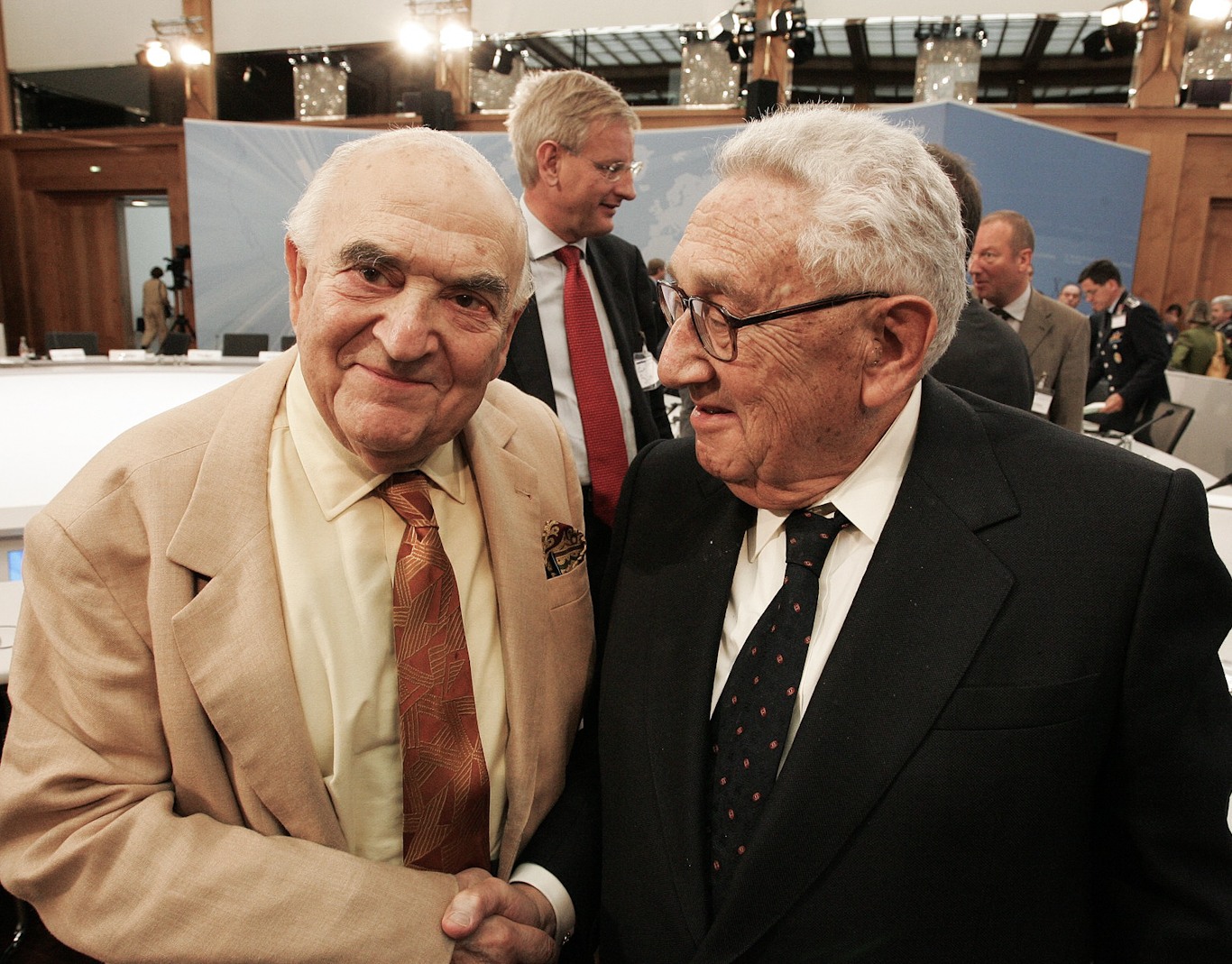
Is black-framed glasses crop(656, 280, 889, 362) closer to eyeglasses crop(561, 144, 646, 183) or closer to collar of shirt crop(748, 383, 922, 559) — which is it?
collar of shirt crop(748, 383, 922, 559)

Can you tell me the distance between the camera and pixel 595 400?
2465 millimetres

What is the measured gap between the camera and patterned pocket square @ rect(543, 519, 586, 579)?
1.36 m

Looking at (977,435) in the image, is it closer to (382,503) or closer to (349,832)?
(382,503)

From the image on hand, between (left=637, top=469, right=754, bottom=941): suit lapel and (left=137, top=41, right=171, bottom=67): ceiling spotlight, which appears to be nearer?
(left=637, top=469, right=754, bottom=941): suit lapel

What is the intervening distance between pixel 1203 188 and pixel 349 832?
40.9 ft

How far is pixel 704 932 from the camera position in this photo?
1053 millimetres

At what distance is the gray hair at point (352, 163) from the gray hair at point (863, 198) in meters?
0.35

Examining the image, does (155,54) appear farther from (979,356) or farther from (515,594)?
(515,594)

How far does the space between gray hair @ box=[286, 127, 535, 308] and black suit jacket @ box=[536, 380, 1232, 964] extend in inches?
29.4

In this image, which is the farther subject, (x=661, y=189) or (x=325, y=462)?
(x=661, y=189)

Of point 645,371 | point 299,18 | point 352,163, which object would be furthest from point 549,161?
point 299,18

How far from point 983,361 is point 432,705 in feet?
5.95

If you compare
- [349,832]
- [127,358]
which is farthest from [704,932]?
[127,358]

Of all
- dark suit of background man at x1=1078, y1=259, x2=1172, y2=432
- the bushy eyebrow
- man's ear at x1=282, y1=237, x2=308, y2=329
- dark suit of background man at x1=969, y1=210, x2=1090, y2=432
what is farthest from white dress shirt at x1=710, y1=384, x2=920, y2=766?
dark suit of background man at x1=1078, y1=259, x2=1172, y2=432
